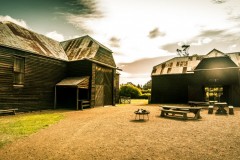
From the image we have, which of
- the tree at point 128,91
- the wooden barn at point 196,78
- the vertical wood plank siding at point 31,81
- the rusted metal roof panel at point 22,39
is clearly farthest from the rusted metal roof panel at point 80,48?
the tree at point 128,91

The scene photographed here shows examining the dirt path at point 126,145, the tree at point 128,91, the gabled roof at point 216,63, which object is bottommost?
the dirt path at point 126,145

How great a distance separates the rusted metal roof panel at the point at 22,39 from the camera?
14667mm

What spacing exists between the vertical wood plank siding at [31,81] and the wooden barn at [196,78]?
618 inches

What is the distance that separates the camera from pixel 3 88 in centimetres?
1363

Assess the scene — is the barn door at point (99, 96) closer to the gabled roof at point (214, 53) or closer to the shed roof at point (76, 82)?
the shed roof at point (76, 82)

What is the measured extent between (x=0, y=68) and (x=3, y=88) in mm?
1605

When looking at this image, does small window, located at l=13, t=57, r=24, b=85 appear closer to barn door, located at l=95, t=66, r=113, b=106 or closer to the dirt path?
barn door, located at l=95, t=66, r=113, b=106

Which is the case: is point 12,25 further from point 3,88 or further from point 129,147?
point 129,147

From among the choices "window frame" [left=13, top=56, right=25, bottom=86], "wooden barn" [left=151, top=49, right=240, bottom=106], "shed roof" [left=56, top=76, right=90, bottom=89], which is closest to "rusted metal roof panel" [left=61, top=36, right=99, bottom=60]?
"shed roof" [left=56, top=76, right=90, bottom=89]

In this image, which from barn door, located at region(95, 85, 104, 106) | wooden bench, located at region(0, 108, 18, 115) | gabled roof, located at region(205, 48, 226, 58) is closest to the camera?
wooden bench, located at region(0, 108, 18, 115)

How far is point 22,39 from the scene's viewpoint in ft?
54.1

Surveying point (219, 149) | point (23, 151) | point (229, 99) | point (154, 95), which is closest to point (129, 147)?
point (219, 149)

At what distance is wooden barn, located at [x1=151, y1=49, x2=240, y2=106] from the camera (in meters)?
21.7

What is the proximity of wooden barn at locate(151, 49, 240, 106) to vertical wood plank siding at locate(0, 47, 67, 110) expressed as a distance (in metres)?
15.7
